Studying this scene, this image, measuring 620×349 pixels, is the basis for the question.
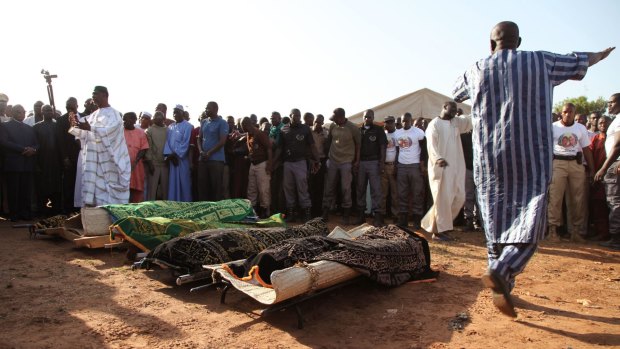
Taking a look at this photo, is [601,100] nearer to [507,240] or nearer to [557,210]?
[557,210]

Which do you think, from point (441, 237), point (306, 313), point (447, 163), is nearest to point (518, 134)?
point (306, 313)

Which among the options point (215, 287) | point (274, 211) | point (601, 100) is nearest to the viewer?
point (215, 287)

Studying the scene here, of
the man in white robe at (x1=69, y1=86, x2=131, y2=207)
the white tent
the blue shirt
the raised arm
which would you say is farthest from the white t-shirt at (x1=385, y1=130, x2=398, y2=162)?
the raised arm

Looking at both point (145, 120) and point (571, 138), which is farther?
point (145, 120)

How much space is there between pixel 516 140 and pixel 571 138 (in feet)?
16.3

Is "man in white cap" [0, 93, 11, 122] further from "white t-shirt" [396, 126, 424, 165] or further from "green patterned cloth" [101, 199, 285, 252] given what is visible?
"white t-shirt" [396, 126, 424, 165]

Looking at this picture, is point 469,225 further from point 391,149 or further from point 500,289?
point 500,289

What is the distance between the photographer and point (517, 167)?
326 centimetres

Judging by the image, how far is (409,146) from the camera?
884 cm

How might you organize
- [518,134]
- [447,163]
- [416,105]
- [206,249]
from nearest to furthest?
[518,134] → [206,249] → [447,163] → [416,105]

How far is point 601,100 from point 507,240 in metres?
33.4

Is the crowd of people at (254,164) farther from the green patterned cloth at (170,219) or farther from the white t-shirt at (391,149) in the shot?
the green patterned cloth at (170,219)

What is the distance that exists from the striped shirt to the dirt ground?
0.83m

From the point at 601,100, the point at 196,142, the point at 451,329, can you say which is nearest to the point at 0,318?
the point at 451,329
